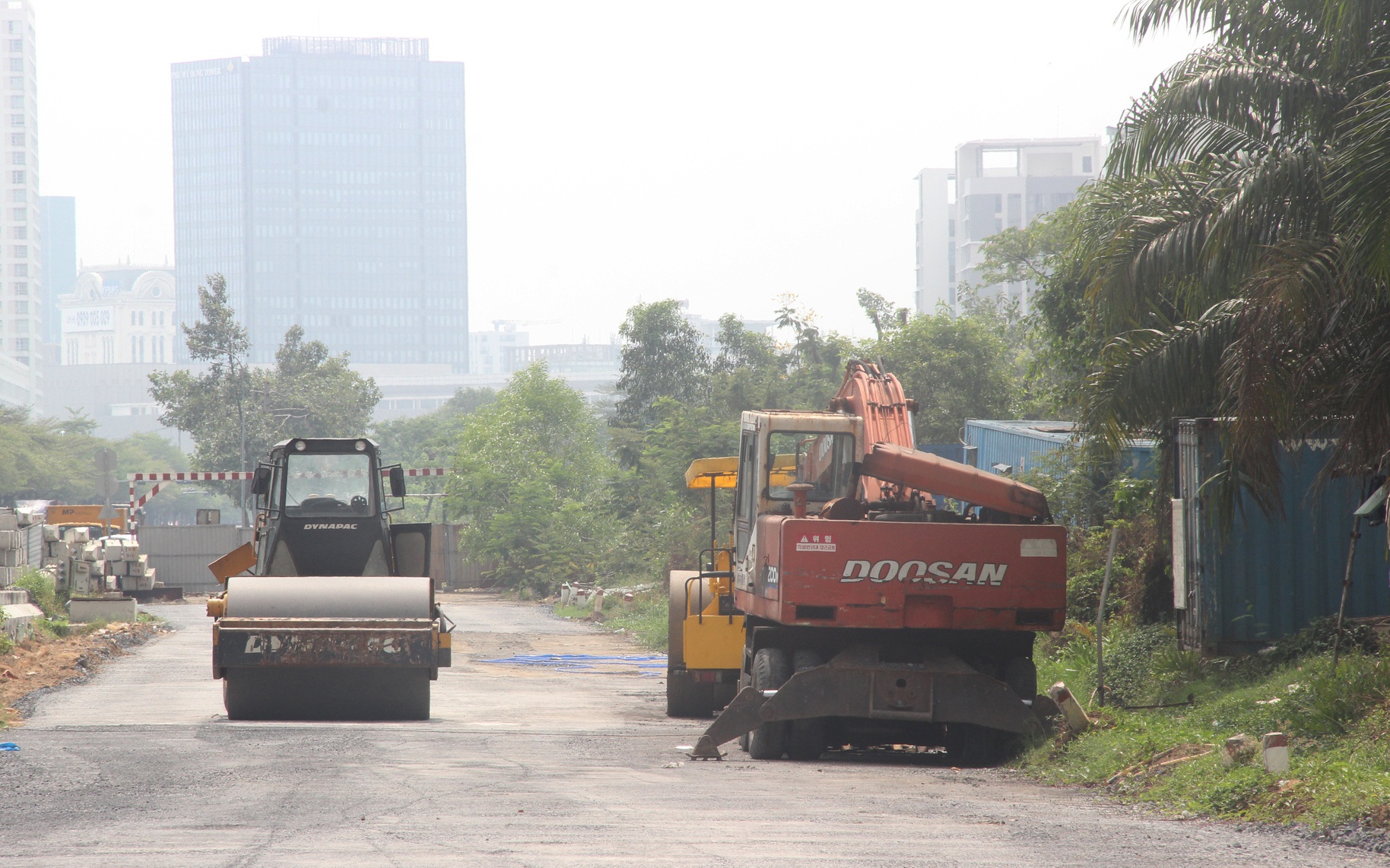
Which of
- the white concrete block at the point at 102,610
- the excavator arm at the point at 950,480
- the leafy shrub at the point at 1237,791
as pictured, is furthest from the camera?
the white concrete block at the point at 102,610

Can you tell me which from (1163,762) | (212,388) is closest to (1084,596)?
(1163,762)

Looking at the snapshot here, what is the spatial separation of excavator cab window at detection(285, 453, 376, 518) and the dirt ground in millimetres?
3308

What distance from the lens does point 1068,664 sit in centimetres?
1391

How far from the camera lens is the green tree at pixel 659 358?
52219mm

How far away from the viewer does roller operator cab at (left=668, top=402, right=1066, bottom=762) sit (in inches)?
406

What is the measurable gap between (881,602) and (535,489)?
3485cm

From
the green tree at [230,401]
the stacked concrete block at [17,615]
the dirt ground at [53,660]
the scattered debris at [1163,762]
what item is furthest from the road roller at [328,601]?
the green tree at [230,401]

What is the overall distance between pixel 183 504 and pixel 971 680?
452ft

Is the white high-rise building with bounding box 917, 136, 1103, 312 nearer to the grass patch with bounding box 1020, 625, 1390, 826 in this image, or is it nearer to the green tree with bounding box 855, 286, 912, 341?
the green tree with bounding box 855, 286, 912, 341

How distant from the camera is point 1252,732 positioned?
378 inches

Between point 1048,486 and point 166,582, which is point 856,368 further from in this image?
point 166,582

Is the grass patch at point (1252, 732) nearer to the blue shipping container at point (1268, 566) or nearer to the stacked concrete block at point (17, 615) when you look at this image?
the blue shipping container at point (1268, 566)

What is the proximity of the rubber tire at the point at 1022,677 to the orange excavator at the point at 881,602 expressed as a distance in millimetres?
14

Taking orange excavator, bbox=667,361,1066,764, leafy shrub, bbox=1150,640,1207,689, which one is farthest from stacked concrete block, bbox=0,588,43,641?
leafy shrub, bbox=1150,640,1207,689
